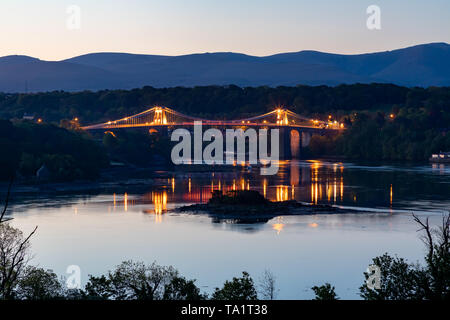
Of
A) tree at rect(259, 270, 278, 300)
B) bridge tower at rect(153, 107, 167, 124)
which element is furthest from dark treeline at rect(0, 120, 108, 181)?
tree at rect(259, 270, 278, 300)

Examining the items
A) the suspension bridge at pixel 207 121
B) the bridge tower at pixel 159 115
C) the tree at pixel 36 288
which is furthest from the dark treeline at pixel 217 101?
the tree at pixel 36 288

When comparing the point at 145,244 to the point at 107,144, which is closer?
the point at 145,244

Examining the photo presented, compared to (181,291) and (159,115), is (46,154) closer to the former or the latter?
(159,115)

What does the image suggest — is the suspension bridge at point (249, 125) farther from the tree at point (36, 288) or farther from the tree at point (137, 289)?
the tree at point (36, 288)

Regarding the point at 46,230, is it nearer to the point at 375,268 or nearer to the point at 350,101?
the point at 375,268

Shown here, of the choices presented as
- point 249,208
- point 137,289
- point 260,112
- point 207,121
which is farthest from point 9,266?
point 260,112
